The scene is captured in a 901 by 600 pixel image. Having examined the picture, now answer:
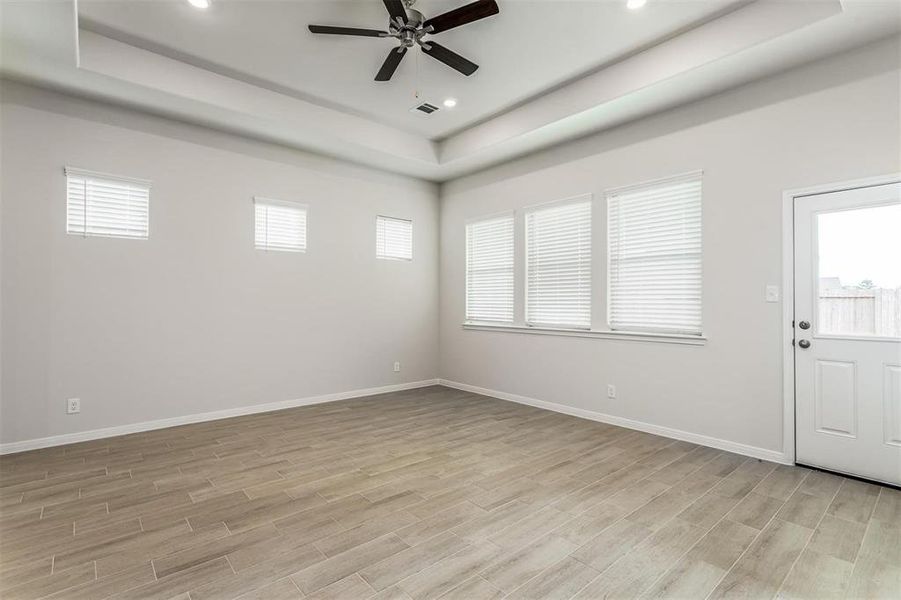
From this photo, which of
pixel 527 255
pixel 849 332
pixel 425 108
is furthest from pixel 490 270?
pixel 849 332

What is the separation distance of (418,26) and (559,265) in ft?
10.1

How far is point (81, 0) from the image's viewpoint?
314 cm

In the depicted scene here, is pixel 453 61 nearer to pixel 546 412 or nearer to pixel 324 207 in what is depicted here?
pixel 324 207

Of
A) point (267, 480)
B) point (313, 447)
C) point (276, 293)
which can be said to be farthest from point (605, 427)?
point (276, 293)

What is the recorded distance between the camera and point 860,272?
320 cm

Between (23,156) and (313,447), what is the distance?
142 inches

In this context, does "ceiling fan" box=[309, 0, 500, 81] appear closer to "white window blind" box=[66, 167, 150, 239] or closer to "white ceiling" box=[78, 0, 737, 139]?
"white ceiling" box=[78, 0, 737, 139]

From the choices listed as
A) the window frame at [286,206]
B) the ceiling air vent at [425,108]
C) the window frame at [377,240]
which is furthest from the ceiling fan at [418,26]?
the window frame at [377,240]

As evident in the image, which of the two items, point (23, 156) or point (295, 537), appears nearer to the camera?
point (295, 537)

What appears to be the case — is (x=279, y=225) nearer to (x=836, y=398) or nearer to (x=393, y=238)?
(x=393, y=238)

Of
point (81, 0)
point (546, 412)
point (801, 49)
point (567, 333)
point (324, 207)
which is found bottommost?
point (546, 412)

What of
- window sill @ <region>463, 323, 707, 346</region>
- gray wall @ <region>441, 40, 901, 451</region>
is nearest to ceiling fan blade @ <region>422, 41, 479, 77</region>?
gray wall @ <region>441, 40, 901, 451</region>

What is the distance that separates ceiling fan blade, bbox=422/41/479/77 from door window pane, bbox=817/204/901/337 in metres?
2.99

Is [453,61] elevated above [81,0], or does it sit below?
below
